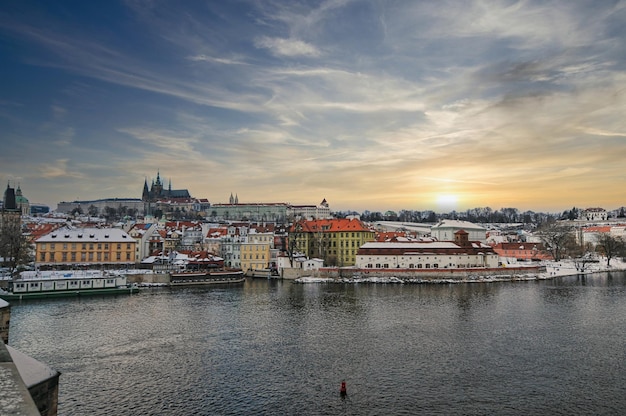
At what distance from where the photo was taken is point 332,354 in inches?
765

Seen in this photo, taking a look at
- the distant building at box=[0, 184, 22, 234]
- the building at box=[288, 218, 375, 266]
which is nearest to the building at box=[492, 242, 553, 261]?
the building at box=[288, 218, 375, 266]

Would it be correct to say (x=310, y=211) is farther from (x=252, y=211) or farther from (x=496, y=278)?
(x=496, y=278)

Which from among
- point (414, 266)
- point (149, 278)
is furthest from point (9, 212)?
point (414, 266)

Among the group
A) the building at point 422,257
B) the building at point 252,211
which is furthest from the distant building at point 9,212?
the building at point 252,211

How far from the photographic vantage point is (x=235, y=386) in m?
15.9

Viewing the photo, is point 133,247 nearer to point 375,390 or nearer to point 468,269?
point 468,269

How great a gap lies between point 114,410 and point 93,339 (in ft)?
30.3

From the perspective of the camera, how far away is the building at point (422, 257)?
51.7 m

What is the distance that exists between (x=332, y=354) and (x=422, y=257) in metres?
34.3

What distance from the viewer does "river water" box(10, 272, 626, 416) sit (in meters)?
14.4

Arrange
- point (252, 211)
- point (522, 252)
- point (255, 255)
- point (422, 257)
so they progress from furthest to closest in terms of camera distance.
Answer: point (252, 211)
point (522, 252)
point (255, 255)
point (422, 257)

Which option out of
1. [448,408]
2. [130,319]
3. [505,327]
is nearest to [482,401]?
[448,408]

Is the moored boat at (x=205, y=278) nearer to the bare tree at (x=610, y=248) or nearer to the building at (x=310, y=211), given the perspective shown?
the bare tree at (x=610, y=248)

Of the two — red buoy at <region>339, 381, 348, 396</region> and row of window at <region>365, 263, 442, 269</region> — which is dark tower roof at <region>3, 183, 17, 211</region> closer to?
row of window at <region>365, 263, 442, 269</region>
